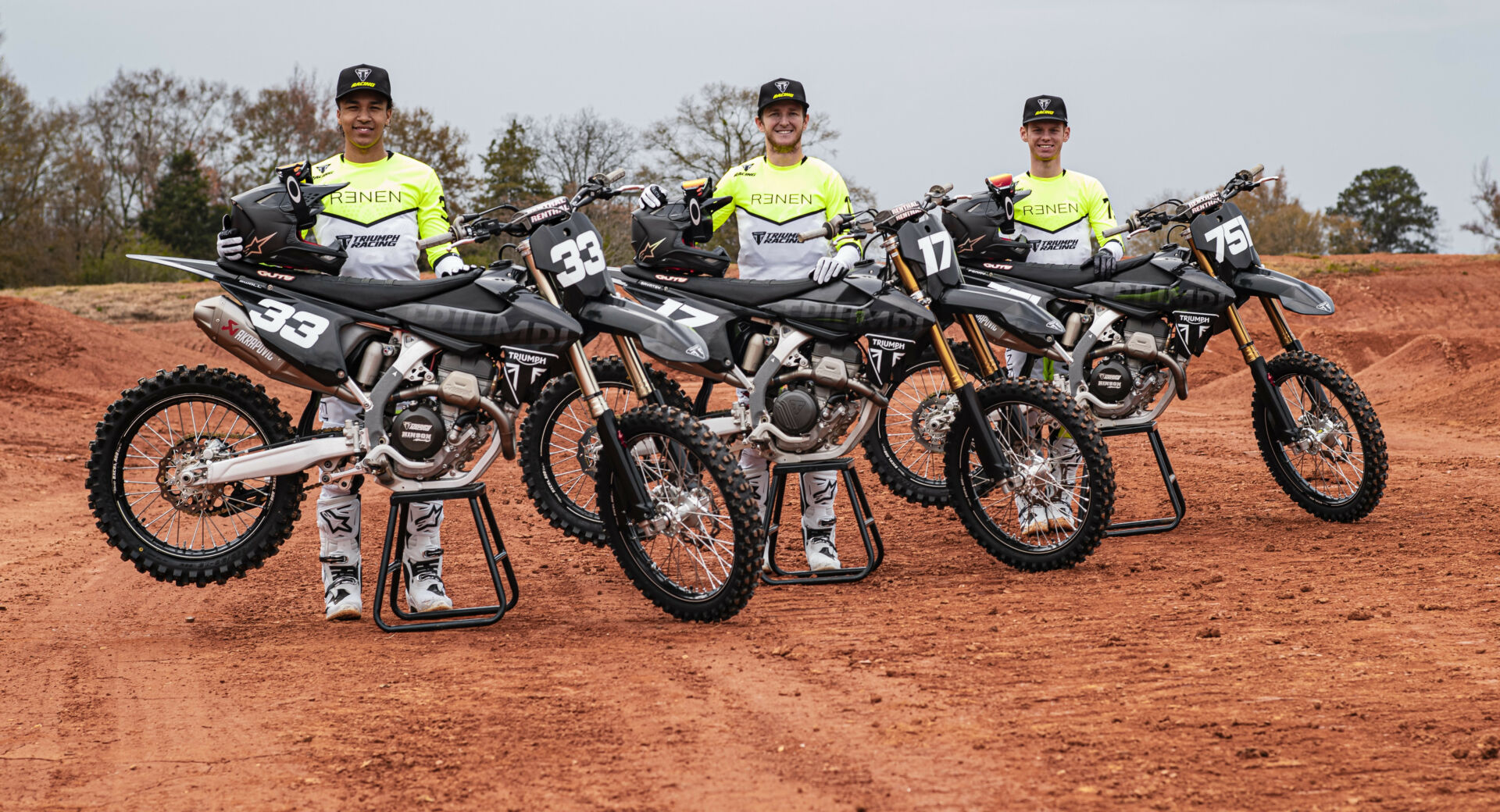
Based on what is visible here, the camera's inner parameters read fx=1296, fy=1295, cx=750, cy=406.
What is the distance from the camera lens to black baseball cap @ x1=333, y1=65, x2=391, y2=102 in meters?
→ 5.72

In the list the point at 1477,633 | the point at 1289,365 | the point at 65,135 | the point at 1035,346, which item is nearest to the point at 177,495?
the point at 1035,346

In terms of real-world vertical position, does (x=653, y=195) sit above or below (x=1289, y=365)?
above

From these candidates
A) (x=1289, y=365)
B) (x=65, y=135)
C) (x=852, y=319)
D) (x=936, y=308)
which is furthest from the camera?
(x=65, y=135)

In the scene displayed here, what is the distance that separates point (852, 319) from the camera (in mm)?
6070

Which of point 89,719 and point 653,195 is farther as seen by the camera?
point 653,195

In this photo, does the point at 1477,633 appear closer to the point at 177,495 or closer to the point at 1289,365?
the point at 1289,365

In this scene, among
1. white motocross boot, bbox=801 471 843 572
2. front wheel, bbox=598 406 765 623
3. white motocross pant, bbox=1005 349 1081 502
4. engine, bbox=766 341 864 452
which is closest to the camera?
front wheel, bbox=598 406 765 623

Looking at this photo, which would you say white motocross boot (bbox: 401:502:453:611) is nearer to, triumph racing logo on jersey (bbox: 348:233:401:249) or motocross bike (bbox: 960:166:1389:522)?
triumph racing logo on jersey (bbox: 348:233:401:249)

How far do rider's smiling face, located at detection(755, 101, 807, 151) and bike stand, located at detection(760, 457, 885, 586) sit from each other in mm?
1734

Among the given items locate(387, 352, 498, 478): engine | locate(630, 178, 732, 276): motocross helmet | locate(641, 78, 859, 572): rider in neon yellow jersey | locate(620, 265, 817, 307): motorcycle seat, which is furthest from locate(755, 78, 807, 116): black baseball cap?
locate(387, 352, 498, 478): engine

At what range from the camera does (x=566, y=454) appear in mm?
6801

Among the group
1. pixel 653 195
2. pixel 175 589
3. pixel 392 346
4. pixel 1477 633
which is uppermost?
pixel 653 195

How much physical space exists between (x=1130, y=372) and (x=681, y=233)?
2.60 meters

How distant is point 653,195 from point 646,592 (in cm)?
196
